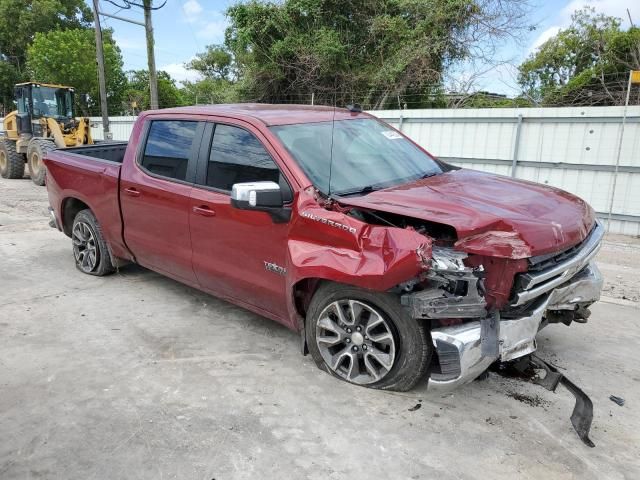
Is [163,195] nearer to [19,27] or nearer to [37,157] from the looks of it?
[37,157]

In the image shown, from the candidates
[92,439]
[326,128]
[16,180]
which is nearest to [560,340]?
[326,128]

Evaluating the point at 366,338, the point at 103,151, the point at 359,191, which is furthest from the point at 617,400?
the point at 103,151

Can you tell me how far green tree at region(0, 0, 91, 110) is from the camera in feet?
132

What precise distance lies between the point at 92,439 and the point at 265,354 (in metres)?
1.34

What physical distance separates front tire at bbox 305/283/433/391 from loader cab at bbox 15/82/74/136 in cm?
1396

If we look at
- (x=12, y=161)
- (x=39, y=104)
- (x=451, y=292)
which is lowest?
(x=12, y=161)

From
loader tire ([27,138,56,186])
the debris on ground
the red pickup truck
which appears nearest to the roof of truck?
the red pickup truck

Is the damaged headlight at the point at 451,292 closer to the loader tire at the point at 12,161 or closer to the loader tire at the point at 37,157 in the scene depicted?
the loader tire at the point at 37,157

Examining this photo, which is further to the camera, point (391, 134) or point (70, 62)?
point (70, 62)

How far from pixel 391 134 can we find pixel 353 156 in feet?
2.55

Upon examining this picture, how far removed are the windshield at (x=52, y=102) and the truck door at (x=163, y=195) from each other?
1199 centimetres

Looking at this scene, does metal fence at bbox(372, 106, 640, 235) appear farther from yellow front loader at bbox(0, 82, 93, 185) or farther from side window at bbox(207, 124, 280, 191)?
yellow front loader at bbox(0, 82, 93, 185)

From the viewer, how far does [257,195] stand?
10.5ft

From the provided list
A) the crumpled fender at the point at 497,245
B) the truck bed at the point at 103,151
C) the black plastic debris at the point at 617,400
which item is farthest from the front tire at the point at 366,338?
the truck bed at the point at 103,151
